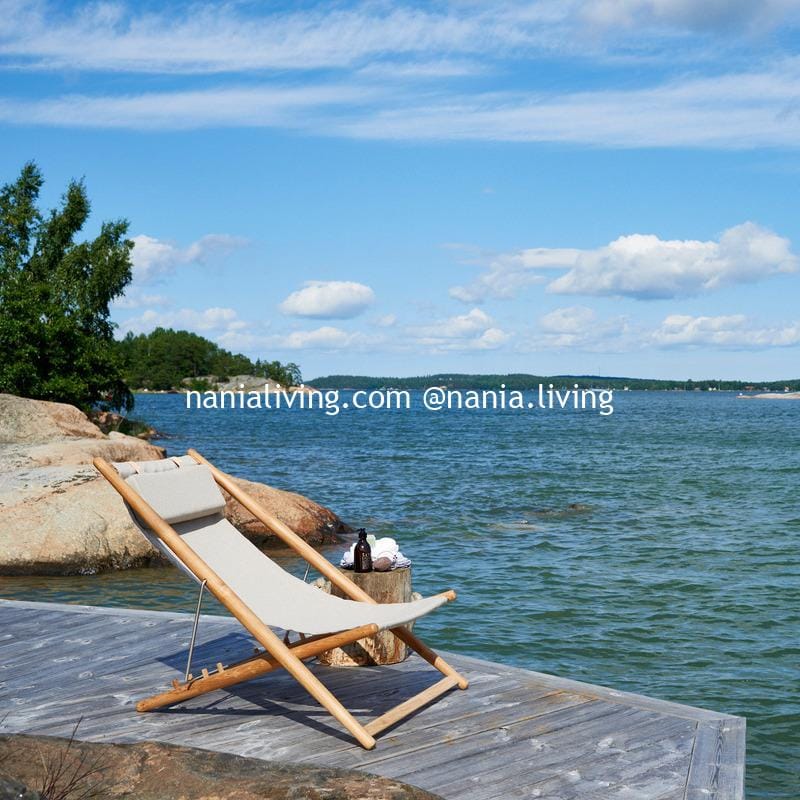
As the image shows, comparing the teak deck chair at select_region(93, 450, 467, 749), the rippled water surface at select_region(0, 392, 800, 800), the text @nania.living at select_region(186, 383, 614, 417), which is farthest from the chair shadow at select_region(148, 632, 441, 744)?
the text @nania.living at select_region(186, 383, 614, 417)

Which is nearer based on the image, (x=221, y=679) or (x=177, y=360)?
(x=221, y=679)

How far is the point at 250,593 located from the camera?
4.85 m

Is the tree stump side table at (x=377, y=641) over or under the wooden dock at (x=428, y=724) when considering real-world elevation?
over

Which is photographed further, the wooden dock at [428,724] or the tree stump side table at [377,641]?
the tree stump side table at [377,641]

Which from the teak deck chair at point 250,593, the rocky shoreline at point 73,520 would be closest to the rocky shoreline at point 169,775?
the teak deck chair at point 250,593

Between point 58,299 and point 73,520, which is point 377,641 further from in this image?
point 58,299

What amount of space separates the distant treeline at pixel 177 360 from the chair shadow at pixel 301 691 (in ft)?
346

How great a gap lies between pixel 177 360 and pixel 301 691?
115 meters

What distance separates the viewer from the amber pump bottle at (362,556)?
5.48 m

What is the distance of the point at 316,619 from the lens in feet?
15.1

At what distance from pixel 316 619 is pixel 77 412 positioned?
1493 cm

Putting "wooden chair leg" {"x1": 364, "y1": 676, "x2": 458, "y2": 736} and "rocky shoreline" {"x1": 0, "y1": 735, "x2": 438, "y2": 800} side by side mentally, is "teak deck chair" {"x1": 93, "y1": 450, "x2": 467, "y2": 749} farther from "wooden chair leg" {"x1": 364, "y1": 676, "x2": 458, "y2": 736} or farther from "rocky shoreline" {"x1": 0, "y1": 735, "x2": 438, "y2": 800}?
"rocky shoreline" {"x1": 0, "y1": 735, "x2": 438, "y2": 800}

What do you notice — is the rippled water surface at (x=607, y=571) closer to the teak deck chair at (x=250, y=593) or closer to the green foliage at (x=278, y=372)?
the teak deck chair at (x=250, y=593)

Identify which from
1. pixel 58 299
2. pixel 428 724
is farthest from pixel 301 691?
pixel 58 299
